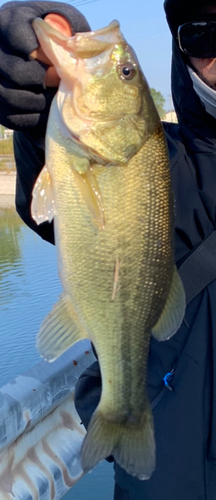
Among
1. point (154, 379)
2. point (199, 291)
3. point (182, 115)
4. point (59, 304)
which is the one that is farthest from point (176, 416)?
point (182, 115)

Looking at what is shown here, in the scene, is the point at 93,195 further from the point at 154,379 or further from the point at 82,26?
the point at 154,379

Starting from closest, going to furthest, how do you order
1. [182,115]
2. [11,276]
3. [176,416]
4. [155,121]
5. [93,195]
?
[93,195] → [155,121] → [176,416] → [182,115] → [11,276]

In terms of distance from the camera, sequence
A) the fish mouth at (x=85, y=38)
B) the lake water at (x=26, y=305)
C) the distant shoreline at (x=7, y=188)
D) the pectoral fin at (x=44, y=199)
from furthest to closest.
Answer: the distant shoreline at (x=7, y=188), the lake water at (x=26, y=305), the pectoral fin at (x=44, y=199), the fish mouth at (x=85, y=38)

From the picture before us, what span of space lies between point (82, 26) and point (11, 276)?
5086mm

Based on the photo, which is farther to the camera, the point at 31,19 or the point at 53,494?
the point at 53,494

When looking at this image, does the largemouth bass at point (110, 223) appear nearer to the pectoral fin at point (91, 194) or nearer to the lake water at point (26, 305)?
the pectoral fin at point (91, 194)

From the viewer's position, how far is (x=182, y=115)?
6.91 feet

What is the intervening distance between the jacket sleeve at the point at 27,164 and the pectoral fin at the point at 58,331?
→ 19.6 inches

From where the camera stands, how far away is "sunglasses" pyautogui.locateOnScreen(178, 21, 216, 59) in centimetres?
191

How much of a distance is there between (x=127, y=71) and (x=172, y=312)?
0.74 meters

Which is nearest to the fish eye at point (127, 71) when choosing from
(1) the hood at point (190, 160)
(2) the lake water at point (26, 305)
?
(1) the hood at point (190, 160)

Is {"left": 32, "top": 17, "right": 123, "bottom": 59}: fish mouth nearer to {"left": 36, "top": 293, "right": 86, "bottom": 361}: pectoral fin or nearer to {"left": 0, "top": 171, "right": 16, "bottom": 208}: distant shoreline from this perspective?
{"left": 36, "top": 293, "right": 86, "bottom": 361}: pectoral fin

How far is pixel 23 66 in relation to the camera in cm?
140

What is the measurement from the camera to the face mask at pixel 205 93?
188 cm
